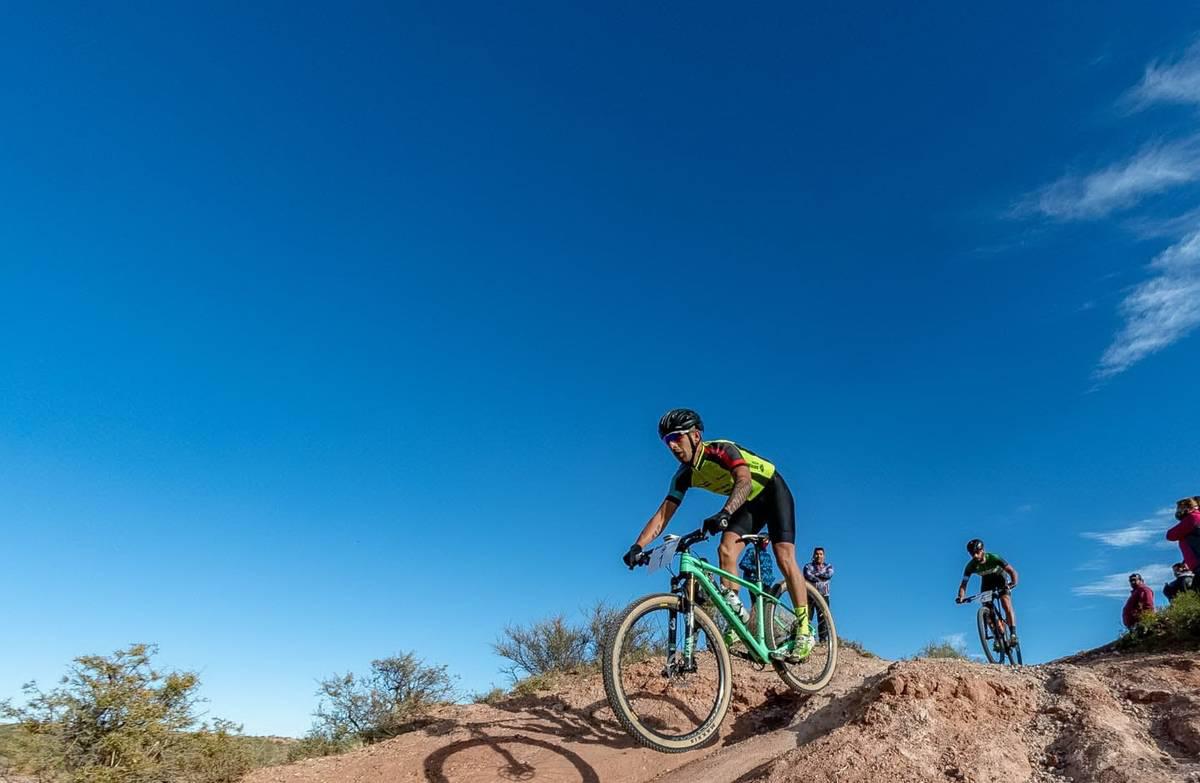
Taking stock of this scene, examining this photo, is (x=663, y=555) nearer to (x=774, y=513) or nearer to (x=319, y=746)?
(x=774, y=513)

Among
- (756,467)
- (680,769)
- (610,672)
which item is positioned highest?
(756,467)

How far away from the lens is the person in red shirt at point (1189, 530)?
8859 mm

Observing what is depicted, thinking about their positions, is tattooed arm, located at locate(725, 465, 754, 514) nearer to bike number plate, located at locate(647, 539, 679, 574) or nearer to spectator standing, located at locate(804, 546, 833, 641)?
bike number plate, located at locate(647, 539, 679, 574)

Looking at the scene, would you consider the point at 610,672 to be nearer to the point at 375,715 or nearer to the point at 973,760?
the point at 973,760

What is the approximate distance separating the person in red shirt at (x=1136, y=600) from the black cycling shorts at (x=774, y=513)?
8.75 meters

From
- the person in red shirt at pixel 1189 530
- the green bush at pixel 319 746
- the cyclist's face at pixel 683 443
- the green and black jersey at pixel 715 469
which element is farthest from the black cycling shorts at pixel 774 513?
the person in red shirt at pixel 1189 530

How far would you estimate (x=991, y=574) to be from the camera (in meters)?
11.7

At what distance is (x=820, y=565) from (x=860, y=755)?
9.75 metres

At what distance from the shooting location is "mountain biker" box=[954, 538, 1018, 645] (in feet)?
37.4

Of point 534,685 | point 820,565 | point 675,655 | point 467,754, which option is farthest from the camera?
point 820,565

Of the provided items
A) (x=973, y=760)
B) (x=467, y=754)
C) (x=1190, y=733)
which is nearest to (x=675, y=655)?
(x=973, y=760)

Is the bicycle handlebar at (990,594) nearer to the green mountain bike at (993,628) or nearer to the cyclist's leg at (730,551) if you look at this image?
the green mountain bike at (993,628)

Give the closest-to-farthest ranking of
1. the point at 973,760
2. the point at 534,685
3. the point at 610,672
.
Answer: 1. the point at 973,760
2. the point at 610,672
3. the point at 534,685

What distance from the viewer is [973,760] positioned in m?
3.76
